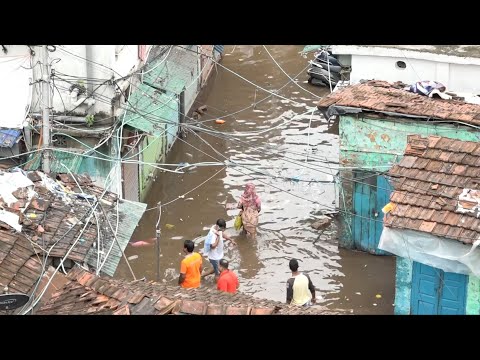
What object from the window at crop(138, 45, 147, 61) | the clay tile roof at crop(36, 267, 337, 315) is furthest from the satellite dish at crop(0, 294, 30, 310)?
the window at crop(138, 45, 147, 61)

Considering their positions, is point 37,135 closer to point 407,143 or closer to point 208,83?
point 407,143

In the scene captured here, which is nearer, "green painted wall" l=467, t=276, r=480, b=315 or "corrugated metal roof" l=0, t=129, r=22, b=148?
"green painted wall" l=467, t=276, r=480, b=315

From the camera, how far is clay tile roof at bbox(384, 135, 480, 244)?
1266 centimetres

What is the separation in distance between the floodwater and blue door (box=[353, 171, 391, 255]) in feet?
0.98

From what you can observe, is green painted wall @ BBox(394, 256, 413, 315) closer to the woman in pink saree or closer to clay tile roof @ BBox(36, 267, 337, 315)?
the woman in pink saree

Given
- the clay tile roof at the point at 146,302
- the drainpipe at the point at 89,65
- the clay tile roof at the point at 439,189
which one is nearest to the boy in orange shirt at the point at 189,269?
the clay tile roof at the point at 146,302

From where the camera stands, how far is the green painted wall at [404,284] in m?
14.0

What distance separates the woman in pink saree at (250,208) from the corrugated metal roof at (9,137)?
14.8ft

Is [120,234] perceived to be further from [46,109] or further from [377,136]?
[377,136]

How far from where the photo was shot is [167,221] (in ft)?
60.5

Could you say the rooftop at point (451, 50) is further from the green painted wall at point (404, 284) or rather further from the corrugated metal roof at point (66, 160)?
the corrugated metal roof at point (66, 160)

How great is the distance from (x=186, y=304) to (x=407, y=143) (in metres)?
6.49

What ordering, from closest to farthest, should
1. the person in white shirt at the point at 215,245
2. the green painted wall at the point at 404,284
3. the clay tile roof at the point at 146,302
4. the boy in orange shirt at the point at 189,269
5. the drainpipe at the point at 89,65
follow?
the clay tile roof at the point at 146,302 < the boy in orange shirt at the point at 189,269 < the green painted wall at the point at 404,284 < the person in white shirt at the point at 215,245 < the drainpipe at the point at 89,65

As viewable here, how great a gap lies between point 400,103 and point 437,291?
3.73m
